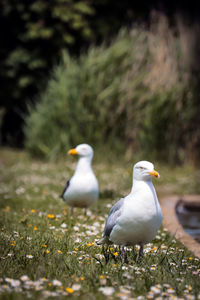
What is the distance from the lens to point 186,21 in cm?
1201

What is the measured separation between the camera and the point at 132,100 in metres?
11.7

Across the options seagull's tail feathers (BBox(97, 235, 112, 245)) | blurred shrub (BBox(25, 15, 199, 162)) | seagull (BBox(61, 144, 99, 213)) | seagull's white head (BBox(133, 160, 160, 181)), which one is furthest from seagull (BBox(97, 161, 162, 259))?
blurred shrub (BBox(25, 15, 199, 162))

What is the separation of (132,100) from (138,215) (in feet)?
27.2

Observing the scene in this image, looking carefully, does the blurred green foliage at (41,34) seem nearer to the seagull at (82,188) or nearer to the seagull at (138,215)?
the seagull at (82,188)

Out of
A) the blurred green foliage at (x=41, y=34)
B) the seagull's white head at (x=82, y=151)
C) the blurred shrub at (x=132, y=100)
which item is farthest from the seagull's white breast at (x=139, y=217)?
the blurred green foliage at (x=41, y=34)

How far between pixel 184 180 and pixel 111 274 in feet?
21.8

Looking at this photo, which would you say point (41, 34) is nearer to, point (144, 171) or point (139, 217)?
point (144, 171)

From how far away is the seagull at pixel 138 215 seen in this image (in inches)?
144

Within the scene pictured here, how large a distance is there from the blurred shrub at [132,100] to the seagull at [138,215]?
7556 millimetres

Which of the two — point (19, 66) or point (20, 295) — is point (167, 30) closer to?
point (19, 66)

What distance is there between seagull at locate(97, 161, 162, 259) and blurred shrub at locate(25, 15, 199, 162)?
297 inches

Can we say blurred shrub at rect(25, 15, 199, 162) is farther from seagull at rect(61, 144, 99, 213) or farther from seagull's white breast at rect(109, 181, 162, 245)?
seagull's white breast at rect(109, 181, 162, 245)

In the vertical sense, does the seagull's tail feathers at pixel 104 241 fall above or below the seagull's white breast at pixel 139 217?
below

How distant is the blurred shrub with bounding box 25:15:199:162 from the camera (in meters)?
11.5
